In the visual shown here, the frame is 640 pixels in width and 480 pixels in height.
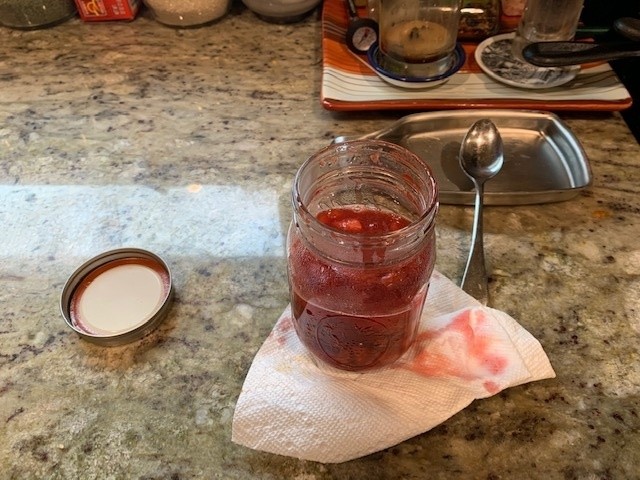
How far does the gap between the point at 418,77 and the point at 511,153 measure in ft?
0.66

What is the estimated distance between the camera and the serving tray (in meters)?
0.90

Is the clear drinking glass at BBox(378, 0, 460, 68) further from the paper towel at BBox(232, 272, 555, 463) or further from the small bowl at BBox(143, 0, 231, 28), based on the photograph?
the paper towel at BBox(232, 272, 555, 463)

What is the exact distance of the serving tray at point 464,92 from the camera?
902mm

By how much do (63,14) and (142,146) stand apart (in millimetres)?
462

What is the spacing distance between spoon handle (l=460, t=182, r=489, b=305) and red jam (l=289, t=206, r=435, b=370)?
0.35 ft

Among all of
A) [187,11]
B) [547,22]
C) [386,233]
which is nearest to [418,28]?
[547,22]

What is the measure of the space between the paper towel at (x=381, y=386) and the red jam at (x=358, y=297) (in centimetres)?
2

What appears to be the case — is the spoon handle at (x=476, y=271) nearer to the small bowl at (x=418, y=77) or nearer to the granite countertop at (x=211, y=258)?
the granite countertop at (x=211, y=258)

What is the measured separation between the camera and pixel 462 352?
574 mm

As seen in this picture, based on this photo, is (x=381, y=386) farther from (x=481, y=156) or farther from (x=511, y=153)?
(x=511, y=153)

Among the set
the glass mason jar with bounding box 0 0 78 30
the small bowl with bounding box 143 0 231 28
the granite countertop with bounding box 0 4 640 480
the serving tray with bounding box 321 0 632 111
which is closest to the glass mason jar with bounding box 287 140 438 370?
the granite countertop with bounding box 0 4 640 480

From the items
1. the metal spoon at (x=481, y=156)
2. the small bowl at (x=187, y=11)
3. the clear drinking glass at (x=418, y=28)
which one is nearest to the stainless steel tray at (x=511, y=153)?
the metal spoon at (x=481, y=156)

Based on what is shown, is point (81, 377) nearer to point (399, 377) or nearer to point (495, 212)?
point (399, 377)

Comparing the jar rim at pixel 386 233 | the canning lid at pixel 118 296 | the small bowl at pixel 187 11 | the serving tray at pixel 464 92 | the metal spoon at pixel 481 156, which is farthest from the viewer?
the small bowl at pixel 187 11
